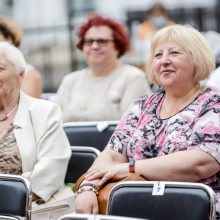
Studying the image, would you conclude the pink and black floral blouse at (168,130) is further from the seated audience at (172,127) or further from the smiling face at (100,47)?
the smiling face at (100,47)

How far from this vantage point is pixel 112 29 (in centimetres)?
701

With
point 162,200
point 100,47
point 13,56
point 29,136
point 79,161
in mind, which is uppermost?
point 13,56

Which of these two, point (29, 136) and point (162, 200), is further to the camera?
point (29, 136)

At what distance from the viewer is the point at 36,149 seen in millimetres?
5215

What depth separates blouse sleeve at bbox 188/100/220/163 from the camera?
4.50 meters

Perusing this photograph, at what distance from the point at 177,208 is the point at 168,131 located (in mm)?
656

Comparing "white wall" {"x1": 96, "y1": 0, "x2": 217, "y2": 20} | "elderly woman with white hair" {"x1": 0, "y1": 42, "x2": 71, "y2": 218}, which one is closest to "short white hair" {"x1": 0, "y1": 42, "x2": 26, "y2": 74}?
"elderly woman with white hair" {"x1": 0, "y1": 42, "x2": 71, "y2": 218}

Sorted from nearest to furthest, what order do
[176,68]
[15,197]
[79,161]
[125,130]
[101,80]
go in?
[15,197] < [176,68] < [125,130] < [79,161] < [101,80]

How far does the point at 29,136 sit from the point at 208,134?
51.2 inches

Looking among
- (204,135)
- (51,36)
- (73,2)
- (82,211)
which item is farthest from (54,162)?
(73,2)

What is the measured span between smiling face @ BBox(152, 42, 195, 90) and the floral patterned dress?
0.46 feet

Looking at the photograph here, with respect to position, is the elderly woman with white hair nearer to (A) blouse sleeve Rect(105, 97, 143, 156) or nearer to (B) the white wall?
(A) blouse sleeve Rect(105, 97, 143, 156)

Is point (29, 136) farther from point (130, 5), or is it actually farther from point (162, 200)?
point (130, 5)

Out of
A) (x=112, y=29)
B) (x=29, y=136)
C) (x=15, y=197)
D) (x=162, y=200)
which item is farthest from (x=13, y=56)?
Answer: (x=112, y=29)
